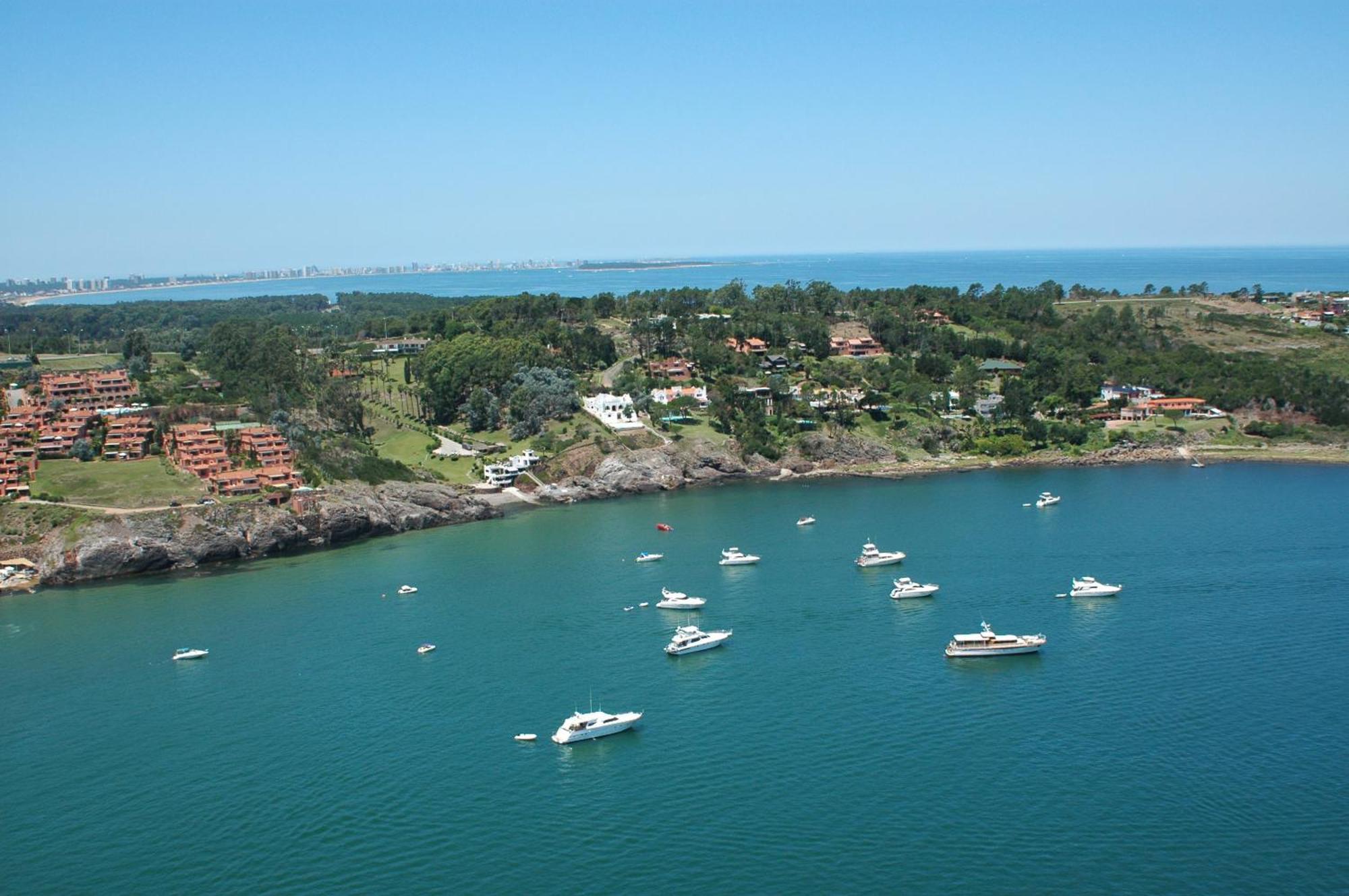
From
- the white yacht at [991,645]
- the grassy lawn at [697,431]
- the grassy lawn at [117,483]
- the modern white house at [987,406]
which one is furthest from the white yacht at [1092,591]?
the grassy lawn at [117,483]

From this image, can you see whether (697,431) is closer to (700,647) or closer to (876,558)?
(876,558)

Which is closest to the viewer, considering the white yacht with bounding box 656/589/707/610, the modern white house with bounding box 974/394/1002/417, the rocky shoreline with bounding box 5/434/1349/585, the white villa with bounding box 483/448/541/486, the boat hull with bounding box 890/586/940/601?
the white yacht with bounding box 656/589/707/610

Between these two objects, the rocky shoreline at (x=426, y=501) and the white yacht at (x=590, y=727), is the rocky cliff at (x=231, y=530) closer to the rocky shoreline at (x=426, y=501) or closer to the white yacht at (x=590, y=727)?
the rocky shoreline at (x=426, y=501)

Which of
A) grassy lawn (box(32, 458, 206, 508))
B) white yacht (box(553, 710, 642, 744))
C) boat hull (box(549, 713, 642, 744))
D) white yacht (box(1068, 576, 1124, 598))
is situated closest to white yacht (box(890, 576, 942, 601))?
white yacht (box(1068, 576, 1124, 598))

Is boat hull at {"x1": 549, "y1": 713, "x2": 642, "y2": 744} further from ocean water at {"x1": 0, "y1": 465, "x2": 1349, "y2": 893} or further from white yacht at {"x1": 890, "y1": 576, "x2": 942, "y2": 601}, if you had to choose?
white yacht at {"x1": 890, "y1": 576, "x2": 942, "y2": 601}

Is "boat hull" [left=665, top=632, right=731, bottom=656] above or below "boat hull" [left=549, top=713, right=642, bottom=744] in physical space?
above
